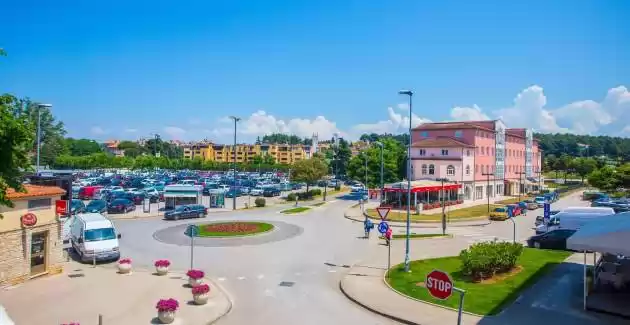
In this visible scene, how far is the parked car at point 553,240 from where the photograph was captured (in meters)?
26.8

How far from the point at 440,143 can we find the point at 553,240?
36796mm

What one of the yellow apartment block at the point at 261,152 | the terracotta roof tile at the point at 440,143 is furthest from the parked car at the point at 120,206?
the yellow apartment block at the point at 261,152

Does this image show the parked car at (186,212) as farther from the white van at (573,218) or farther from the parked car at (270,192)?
the white van at (573,218)

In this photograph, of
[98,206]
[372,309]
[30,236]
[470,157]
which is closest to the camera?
[372,309]

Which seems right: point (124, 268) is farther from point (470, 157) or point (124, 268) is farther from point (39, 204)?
point (470, 157)

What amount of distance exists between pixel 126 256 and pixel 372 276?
13.5 meters

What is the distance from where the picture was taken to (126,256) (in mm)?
24375

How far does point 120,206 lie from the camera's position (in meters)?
42.8

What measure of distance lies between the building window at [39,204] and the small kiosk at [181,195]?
23.8 metres

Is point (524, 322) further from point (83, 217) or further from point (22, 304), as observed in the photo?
point (83, 217)

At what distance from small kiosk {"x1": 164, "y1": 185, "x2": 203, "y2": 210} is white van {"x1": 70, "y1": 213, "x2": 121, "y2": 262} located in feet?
61.7

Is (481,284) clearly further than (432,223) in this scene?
No

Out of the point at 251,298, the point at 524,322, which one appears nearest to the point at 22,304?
the point at 251,298

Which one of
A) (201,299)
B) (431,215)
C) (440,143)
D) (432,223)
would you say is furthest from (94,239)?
(440,143)
